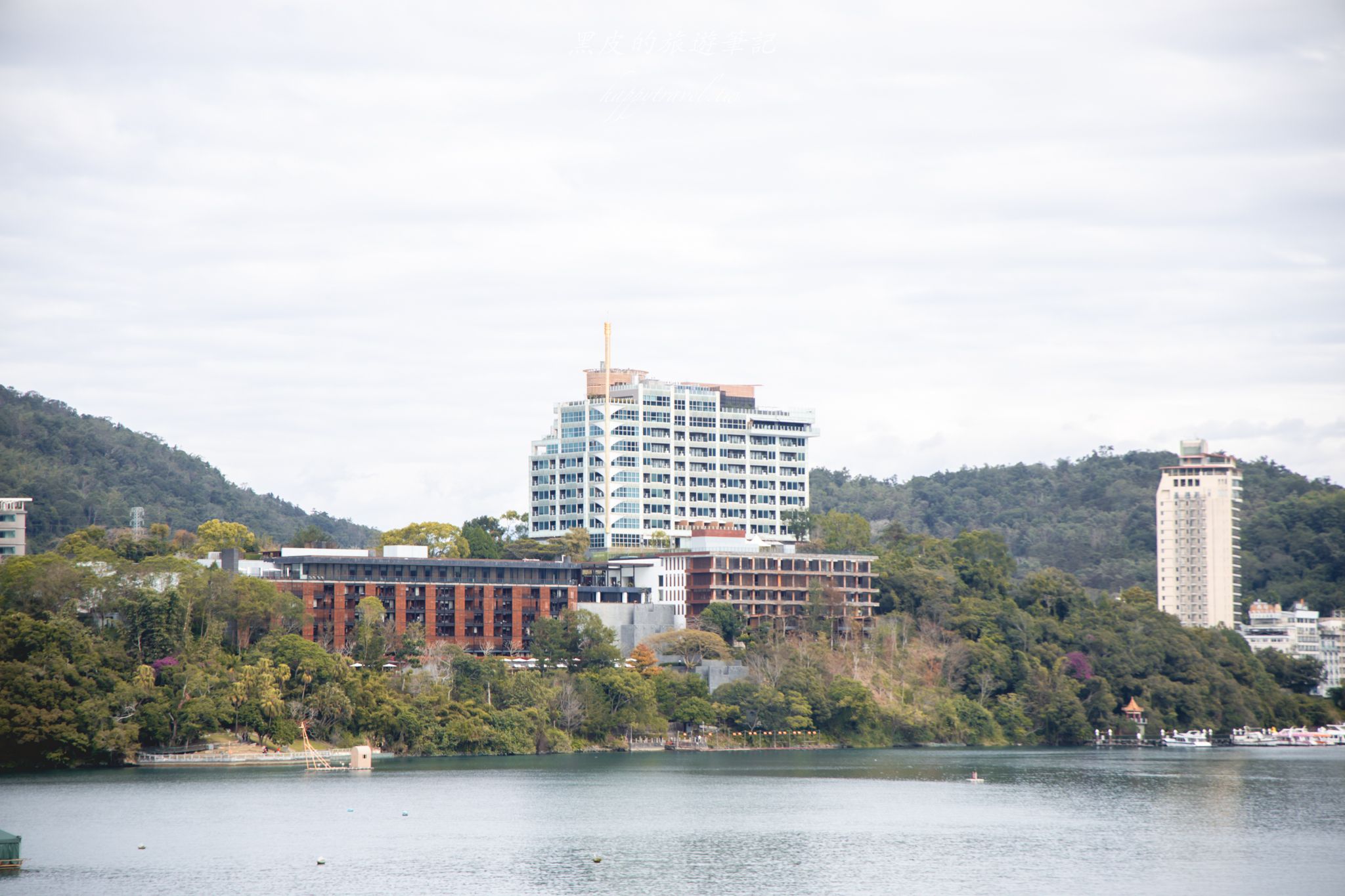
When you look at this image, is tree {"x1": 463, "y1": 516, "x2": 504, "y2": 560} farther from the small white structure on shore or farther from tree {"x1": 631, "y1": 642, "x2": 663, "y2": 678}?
the small white structure on shore

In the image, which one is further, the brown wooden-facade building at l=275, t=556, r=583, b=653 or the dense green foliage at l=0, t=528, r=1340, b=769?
the brown wooden-facade building at l=275, t=556, r=583, b=653

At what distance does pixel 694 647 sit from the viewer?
15275 cm

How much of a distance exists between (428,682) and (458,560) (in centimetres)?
2230

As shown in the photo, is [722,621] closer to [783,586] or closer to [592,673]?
[783,586]

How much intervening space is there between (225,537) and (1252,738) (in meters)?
103

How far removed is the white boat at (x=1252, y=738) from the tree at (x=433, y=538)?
7753cm

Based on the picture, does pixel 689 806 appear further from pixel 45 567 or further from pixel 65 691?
pixel 45 567

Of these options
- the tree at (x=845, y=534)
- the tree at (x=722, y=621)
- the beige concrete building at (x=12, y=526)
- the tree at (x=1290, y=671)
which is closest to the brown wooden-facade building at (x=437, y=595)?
the tree at (x=722, y=621)

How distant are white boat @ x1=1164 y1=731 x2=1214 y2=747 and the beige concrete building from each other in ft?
380

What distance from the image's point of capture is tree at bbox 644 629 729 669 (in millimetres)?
152750

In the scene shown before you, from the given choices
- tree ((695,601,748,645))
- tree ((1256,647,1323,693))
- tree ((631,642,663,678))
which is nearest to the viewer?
tree ((631,642,663,678))

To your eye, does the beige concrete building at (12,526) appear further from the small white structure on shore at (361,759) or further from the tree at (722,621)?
the small white structure on shore at (361,759)

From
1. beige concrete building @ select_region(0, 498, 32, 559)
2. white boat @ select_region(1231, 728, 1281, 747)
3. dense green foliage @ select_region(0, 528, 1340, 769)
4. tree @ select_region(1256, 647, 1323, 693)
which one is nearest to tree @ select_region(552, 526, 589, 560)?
dense green foliage @ select_region(0, 528, 1340, 769)

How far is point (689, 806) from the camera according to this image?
10112 cm
